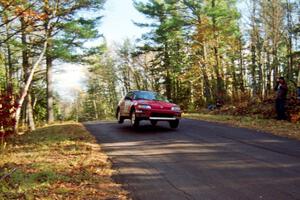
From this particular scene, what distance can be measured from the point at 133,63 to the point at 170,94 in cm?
1841

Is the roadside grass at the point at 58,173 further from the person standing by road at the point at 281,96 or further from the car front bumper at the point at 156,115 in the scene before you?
the person standing by road at the point at 281,96

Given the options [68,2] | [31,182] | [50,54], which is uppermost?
[68,2]

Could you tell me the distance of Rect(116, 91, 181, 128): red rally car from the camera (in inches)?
607

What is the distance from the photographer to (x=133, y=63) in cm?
6253

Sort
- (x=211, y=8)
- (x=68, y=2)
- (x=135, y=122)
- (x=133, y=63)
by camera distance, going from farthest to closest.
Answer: (x=133, y=63) < (x=211, y=8) < (x=68, y=2) < (x=135, y=122)

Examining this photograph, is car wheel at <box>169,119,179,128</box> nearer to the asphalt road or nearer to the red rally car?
the red rally car

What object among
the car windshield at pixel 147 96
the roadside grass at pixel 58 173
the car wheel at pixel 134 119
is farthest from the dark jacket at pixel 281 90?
the roadside grass at pixel 58 173

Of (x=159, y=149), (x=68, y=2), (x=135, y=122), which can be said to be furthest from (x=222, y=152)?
(x=68, y=2)

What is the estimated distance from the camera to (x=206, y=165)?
352 inches

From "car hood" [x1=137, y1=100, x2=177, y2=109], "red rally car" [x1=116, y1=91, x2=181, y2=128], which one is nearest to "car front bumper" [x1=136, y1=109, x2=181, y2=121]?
"red rally car" [x1=116, y1=91, x2=181, y2=128]

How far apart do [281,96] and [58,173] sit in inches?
512

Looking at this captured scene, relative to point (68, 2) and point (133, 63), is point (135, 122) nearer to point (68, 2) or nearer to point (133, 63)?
point (68, 2)

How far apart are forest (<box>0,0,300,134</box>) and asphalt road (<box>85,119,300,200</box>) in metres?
6.87

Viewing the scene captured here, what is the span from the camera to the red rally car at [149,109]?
15406 mm
